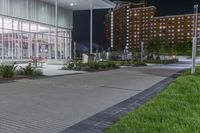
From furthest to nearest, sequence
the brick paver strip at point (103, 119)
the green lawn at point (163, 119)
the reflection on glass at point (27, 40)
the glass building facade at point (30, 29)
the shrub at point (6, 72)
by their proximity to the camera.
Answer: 1. the reflection on glass at point (27, 40)
2. the glass building facade at point (30, 29)
3. the shrub at point (6, 72)
4. the brick paver strip at point (103, 119)
5. the green lawn at point (163, 119)

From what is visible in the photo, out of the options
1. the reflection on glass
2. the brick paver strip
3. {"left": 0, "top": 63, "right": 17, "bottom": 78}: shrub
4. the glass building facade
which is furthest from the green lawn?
the reflection on glass

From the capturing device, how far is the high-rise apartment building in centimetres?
8844

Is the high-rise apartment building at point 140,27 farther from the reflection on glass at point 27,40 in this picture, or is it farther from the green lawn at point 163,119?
the green lawn at point 163,119

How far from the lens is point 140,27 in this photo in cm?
10031

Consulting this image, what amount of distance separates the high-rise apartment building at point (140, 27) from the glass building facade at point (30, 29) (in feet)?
155

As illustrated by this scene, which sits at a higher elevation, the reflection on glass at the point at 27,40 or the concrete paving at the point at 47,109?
the reflection on glass at the point at 27,40

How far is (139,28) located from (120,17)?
36.2 feet

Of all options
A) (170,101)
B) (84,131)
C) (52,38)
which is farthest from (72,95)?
(52,38)

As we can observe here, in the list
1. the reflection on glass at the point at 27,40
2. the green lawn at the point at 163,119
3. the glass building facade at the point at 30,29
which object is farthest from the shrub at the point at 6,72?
the reflection on glass at the point at 27,40

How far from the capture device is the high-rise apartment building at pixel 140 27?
290 feet

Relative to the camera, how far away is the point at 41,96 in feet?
28.2

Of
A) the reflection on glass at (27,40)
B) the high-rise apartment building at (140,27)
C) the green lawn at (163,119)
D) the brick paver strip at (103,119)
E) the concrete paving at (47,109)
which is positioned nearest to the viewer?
the green lawn at (163,119)

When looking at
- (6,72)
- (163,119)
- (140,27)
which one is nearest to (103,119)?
(163,119)

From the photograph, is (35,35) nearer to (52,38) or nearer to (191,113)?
(52,38)
